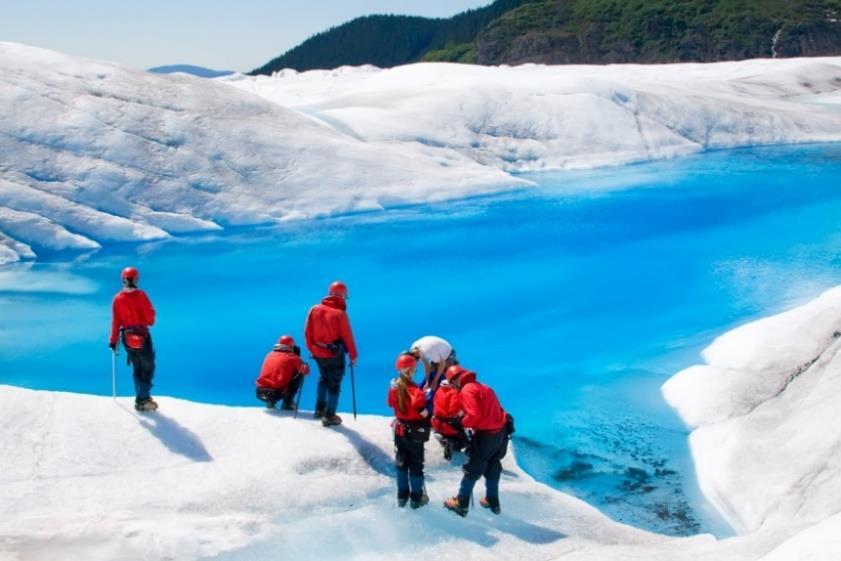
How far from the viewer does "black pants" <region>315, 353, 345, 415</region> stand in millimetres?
9867

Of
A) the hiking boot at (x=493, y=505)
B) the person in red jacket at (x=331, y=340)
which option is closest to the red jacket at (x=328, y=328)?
the person in red jacket at (x=331, y=340)

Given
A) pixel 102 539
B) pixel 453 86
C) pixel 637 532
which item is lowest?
pixel 637 532

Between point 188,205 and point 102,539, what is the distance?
22.1 metres

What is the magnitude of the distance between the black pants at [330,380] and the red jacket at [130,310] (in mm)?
2037

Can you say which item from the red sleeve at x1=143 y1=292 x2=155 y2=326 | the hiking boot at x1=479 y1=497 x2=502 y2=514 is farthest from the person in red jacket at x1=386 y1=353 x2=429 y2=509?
the red sleeve at x1=143 y1=292 x2=155 y2=326

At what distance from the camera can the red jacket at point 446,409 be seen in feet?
27.7

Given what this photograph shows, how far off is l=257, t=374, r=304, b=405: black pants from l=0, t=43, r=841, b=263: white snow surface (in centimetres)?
1724

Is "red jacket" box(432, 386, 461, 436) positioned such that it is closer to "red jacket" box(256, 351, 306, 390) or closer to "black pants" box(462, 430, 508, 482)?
"black pants" box(462, 430, 508, 482)

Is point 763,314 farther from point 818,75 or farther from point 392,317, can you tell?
point 818,75

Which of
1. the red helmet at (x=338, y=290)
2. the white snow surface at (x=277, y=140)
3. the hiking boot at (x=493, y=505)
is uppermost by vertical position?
the white snow surface at (x=277, y=140)

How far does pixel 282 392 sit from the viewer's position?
10.5 m

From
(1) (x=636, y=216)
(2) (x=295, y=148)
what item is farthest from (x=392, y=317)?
(2) (x=295, y=148)

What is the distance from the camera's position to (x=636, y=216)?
2820 centimetres

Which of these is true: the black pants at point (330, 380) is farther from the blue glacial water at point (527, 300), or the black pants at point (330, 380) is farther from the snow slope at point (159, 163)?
the snow slope at point (159, 163)
